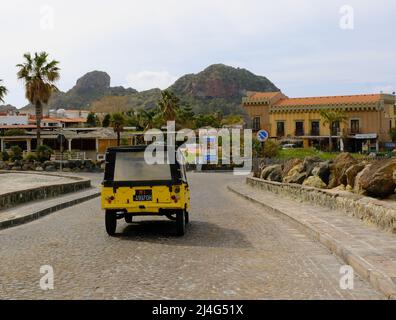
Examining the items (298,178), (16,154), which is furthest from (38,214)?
(16,154)

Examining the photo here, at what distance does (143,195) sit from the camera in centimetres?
1198

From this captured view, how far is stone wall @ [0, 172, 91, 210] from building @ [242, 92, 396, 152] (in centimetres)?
6105

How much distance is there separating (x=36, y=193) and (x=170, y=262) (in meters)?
14.1

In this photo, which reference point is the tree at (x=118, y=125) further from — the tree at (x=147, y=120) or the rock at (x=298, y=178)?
the rock at (x=298, y=178)

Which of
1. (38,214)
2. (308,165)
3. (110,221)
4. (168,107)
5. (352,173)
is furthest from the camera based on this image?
(168,107)

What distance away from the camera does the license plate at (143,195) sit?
1195 centimetres

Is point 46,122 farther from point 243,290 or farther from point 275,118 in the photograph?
point 243,290

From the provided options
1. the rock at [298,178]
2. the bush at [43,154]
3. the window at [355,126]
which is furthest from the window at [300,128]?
the rock at [298,178]

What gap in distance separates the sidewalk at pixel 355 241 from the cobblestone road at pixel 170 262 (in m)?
Result: 0.20

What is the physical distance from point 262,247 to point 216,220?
15.4ft

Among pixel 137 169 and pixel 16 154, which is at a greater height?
pixel 137 169

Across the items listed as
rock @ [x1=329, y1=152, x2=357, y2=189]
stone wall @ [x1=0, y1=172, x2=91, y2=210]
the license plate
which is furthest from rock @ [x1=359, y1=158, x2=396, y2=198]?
stone wall @ [x1=0, y1=172, x2=91, y2=210]

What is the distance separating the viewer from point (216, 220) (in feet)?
50.4

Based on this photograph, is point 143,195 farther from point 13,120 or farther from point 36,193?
point 13,120
